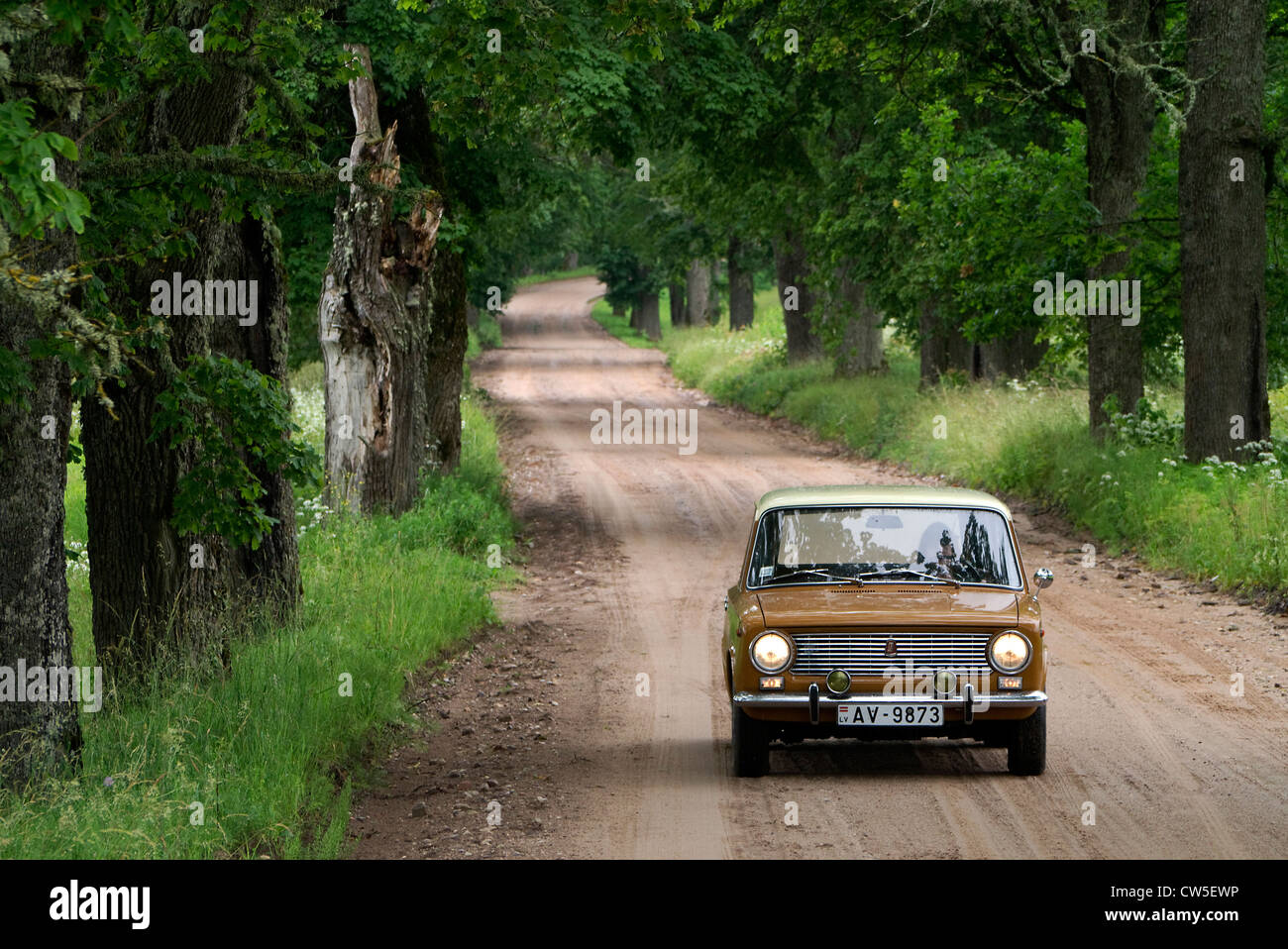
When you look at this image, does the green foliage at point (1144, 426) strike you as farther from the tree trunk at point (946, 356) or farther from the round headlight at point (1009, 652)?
the round headlight at point (1009, 652)

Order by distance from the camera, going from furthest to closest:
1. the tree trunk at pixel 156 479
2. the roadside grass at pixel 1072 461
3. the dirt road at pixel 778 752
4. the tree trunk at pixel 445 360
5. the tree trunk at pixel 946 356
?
the tree trunk at pixel 946 356 → the tree trunk at pixel 445 360 → the roadside grass at pixel 1072 461 → the tree trunk at pixel 156 479 → the dirt road at pixel 778 752

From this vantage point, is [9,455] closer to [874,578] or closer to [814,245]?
[874,578]

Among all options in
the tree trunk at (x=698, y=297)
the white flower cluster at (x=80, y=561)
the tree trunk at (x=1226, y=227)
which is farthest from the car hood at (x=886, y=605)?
the tree trunk at (x=698, y=297)

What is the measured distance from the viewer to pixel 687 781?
902 cm

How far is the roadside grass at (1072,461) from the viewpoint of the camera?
1614cm

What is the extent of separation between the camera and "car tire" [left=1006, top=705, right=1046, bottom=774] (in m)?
8.81

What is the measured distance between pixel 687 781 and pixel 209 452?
3.66 m

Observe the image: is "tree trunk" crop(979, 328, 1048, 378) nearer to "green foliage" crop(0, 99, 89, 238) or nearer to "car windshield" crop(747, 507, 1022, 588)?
"car windshield" crop(747, 507, 1022, 588)

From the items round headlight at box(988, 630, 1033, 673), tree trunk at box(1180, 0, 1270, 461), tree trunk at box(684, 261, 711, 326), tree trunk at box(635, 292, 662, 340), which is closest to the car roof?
round headlight at box(988, 630, 1033, 673)

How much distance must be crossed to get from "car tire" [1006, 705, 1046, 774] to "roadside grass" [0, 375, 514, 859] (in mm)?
3870

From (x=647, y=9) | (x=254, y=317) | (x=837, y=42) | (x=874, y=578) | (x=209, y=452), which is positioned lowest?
(x=874, y=578)

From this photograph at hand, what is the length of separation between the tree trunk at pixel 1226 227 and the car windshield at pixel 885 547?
32.8 feet

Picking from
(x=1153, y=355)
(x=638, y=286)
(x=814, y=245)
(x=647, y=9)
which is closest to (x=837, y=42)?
(x=814, y=245)

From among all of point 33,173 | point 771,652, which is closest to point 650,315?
point 771,652
